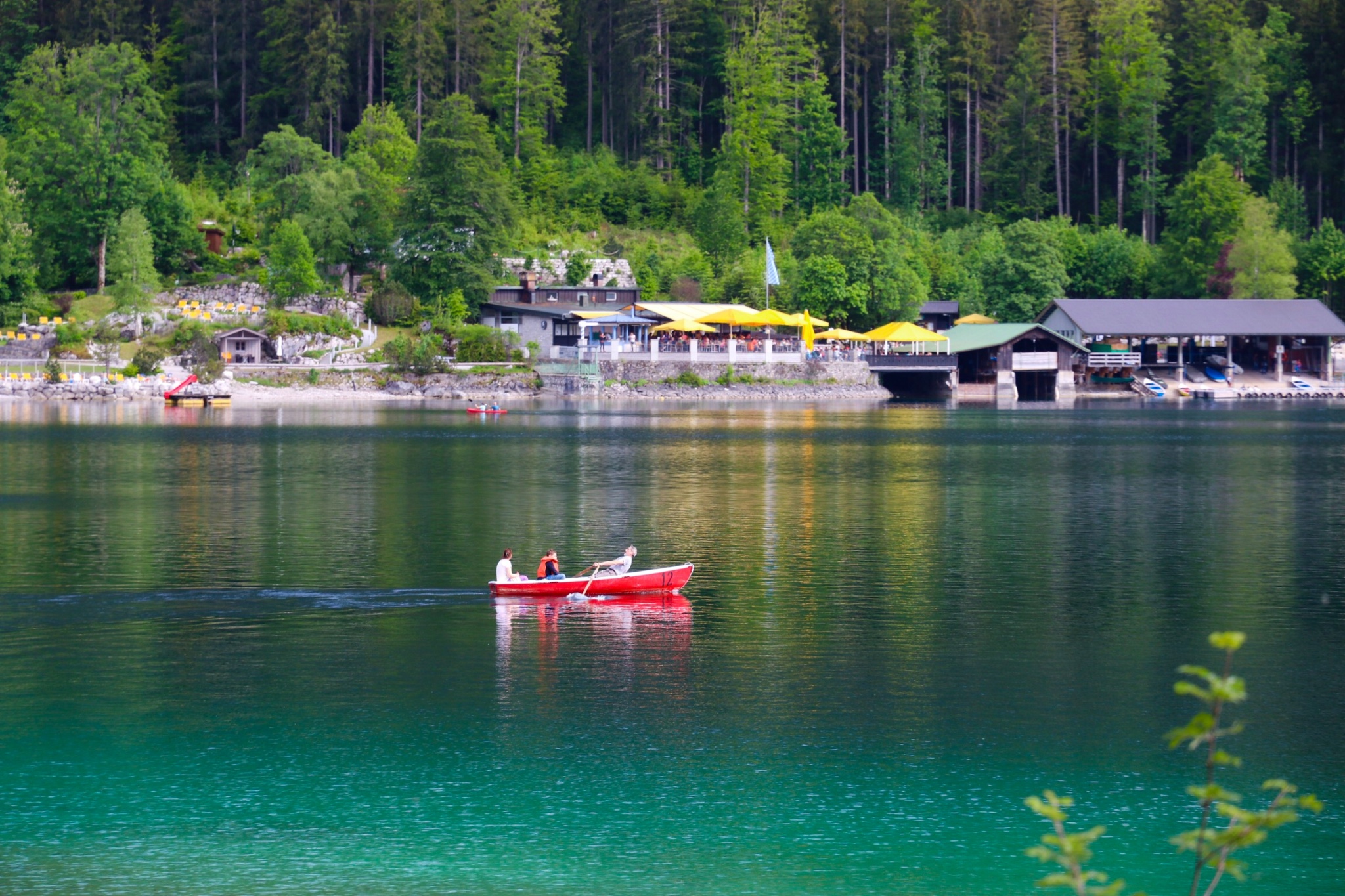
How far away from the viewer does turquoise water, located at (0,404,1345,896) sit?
58.1ft

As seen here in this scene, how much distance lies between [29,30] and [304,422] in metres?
78.8

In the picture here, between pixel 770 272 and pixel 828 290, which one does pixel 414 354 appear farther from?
pixel 828 290

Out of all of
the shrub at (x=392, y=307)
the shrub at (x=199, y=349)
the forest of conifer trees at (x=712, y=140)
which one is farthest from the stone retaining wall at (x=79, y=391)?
the shrub at (x=392, y=307)

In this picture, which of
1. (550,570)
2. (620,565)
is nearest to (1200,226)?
(620,565)

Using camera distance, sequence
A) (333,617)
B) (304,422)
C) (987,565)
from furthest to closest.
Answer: (304,422), (987,565), (333,617)

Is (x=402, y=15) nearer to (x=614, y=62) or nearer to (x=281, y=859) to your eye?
(x=614, y=62)

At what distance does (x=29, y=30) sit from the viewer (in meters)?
140

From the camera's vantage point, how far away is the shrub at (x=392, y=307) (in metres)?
112

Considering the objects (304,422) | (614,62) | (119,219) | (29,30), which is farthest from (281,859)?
(29,30)

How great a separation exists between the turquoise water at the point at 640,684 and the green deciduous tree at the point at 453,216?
2312 inches

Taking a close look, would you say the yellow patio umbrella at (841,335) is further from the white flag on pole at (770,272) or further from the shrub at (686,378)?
the shrub at (686,378)

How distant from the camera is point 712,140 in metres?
152

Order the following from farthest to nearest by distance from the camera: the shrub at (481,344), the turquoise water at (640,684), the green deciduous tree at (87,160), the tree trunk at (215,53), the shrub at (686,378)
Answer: the tree trunk at (215,53) → the green deciduous tree at (87,160) → the shrub at (686,378) → the shrub at (481,344) → the turquoise water at (640,684)

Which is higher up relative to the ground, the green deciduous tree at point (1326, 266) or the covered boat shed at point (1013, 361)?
the green deciduous tree at point (1326, 266)
